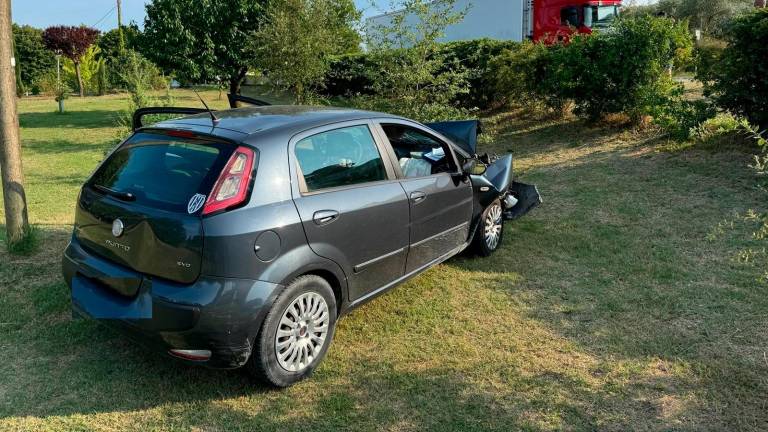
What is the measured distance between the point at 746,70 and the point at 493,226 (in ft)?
15.9

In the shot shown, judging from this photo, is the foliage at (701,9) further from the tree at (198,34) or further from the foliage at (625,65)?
the foliage at (625,65)

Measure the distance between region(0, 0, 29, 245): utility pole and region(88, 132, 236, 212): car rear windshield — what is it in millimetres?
2011

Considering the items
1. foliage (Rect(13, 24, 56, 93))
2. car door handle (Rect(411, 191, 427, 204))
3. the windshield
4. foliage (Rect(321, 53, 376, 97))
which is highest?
foliage (Rect(13, 24, 56, 93))

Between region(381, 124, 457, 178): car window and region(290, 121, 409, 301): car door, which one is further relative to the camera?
region(381, 124, 457, 178): car window

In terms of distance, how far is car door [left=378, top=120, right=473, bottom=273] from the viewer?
14.2ft

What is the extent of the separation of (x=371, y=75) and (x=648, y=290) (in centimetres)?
609

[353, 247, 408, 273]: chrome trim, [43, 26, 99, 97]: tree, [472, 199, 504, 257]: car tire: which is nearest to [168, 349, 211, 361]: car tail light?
[353, 247, 408, 273]: chrome trim

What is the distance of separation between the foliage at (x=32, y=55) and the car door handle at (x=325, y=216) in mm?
33997

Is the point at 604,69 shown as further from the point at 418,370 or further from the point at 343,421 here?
the point at 343,421

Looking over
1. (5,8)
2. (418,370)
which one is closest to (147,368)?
(418,370)

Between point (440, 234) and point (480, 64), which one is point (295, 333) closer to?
point (440, 234)

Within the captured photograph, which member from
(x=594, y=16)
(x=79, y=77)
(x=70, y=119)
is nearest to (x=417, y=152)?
(x=594, y=16)

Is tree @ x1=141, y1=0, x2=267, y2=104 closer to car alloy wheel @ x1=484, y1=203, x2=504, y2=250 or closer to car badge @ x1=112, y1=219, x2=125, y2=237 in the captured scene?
car alloy wheel @ x1=484, y1=203, x2=504, y2=250

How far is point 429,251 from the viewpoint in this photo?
4.57 meters
